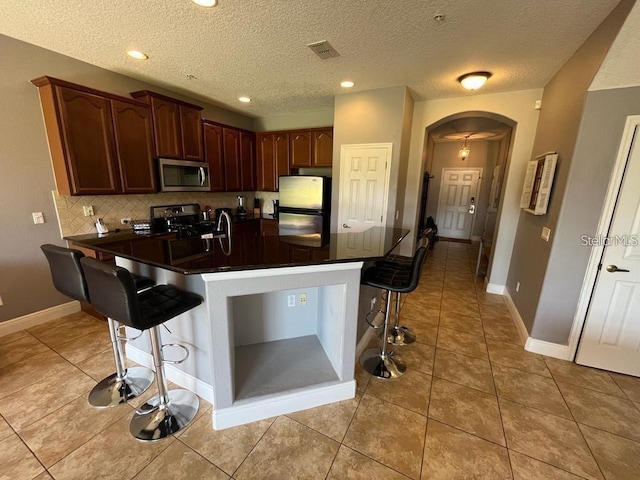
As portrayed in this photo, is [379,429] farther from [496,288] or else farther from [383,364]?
[496,288]

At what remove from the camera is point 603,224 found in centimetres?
213

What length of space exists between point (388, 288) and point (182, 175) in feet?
11.0

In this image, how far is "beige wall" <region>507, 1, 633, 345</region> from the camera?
6.93 ft

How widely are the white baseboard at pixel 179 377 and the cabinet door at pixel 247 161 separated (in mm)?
3272

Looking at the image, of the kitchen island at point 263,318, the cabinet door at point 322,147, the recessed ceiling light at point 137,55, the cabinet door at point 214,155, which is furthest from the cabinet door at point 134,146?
the cabinet door at point 322,147

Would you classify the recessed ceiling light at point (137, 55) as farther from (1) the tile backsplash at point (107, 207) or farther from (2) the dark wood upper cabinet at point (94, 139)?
(1) the tile backsplash at point (107, 207)

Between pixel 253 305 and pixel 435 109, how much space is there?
3702 mm

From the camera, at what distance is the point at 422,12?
6.36 feet

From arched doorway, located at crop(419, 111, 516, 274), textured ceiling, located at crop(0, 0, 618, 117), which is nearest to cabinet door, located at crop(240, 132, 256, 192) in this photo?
textured ceiling, located at crop(0, 0, 618, 117)

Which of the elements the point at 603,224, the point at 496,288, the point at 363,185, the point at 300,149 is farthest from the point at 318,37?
the point at 496,288

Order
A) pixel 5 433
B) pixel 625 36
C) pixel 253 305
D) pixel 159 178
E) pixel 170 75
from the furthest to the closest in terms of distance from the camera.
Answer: pixel 159 178 → pixel 170 75 → pixel 253 305 → pixel 625 36 → pixel 5 433

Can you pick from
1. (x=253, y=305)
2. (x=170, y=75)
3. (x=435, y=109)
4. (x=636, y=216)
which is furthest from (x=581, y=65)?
(x=170, y=75)

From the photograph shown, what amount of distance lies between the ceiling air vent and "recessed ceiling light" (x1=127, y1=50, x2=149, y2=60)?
1.71 m

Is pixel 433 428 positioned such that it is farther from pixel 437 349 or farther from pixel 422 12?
pixel 422 12
